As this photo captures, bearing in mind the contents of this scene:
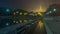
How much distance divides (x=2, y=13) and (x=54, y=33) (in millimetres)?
7295

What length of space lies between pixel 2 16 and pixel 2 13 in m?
0.39

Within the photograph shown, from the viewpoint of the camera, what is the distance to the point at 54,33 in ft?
7.32

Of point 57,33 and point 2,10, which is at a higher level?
point 2,10

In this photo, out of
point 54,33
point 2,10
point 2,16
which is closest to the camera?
point 54,33

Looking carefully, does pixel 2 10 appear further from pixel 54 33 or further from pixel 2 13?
pixel 54 33

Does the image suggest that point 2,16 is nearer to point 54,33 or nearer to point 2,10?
point 2,10

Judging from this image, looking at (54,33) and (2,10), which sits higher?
(2,10)

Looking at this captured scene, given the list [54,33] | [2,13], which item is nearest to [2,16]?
[2,13]

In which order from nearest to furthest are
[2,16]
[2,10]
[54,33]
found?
[54,33] < [2,10] < [2,16]

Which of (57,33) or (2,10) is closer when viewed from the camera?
(57,33)

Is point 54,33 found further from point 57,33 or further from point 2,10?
point 2,10

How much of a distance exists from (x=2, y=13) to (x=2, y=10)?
1.73 ft

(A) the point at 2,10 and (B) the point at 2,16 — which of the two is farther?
(B) the point at 2,16

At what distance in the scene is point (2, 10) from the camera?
8.70m
